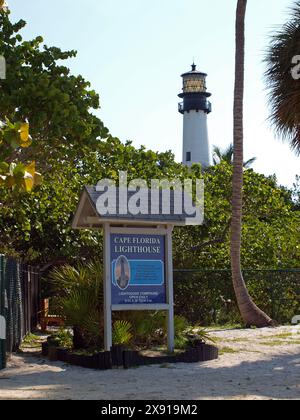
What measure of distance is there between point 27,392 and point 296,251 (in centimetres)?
1678

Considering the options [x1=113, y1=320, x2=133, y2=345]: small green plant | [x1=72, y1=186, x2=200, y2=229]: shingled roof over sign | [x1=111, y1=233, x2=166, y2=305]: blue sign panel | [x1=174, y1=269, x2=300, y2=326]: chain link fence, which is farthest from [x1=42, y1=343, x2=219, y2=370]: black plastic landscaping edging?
[x1=174, y1=269, x2=300, y2=326]: chain link fence

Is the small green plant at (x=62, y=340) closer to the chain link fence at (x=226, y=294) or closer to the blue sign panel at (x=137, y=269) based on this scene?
the blue sign panel at (x=137, y=269)

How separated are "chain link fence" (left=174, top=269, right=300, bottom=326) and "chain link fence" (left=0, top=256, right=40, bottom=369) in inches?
184

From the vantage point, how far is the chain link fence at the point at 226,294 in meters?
21.9

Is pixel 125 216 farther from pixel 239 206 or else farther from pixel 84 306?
pixel 239 206

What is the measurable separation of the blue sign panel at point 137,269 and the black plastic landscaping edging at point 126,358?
1.06 metres

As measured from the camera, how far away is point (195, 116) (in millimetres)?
63469

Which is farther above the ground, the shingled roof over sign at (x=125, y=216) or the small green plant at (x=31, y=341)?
the shingled roof over sign at (x=125, y=216)

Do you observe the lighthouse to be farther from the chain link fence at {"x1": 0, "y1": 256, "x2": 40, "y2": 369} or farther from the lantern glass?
the chain link fence at {"x1": 0, "y1": 256, "x2": 40, "y2": 369}

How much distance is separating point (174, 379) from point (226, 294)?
12.0 metres

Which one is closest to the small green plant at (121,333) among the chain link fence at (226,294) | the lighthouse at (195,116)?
the chain link fence at (226,294)

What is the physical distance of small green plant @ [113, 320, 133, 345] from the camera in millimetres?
12805

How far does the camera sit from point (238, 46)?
1917 centimetres

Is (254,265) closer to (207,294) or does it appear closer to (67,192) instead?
(207,294)
